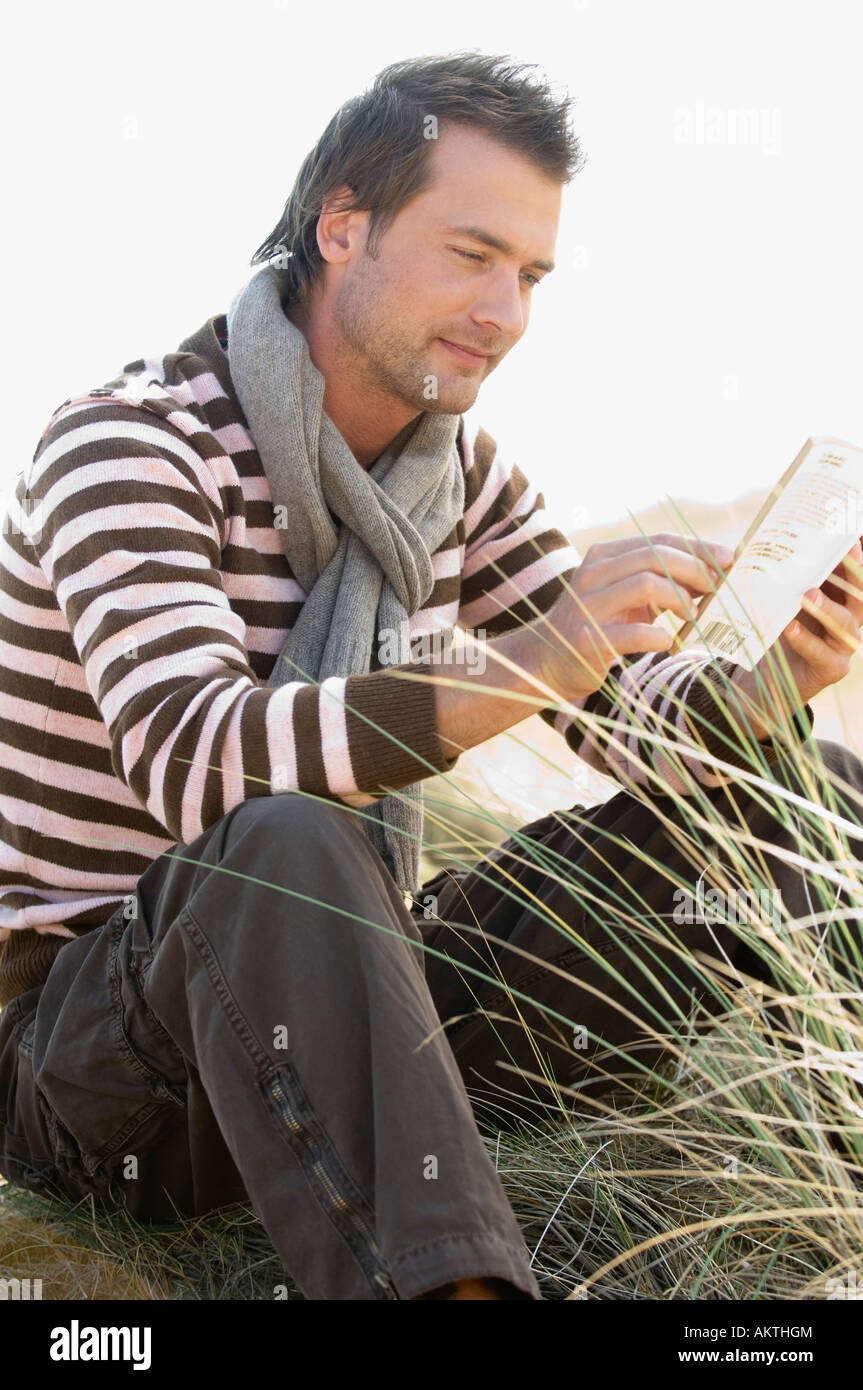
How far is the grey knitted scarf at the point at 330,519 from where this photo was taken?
6.93ft

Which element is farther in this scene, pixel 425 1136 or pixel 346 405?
pixel 346 405

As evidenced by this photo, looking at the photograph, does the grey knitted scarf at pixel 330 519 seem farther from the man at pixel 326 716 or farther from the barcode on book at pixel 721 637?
the barcode on book at pixel 721 637

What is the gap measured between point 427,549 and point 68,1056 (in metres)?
1.03

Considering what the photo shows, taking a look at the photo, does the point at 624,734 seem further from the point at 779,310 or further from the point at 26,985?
the point at 779,310

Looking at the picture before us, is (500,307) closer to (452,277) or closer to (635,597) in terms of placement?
(452,277)

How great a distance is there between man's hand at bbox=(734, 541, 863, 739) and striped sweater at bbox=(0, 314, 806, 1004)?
12 centimetres

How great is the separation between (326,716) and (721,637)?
48 cm

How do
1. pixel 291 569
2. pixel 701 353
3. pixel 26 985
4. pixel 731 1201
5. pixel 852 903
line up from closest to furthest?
pixel 731 1201 < pixel 852 903 < pixel 26 985 < pixel 291 569 < pixel 701 353

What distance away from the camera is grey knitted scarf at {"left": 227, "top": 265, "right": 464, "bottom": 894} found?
2.11 metres

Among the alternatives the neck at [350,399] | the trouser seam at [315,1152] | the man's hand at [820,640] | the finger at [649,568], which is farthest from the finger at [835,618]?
the trouser seam at [315,1152]

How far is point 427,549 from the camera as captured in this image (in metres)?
2.32

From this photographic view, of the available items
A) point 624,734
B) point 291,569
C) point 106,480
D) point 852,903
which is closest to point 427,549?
point 291,569

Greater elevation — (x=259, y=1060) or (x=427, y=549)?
(x=427, y=549)

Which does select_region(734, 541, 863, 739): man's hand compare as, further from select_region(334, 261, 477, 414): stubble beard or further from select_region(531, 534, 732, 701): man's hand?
select_region(334, 261, 477, 414): stubble beard
